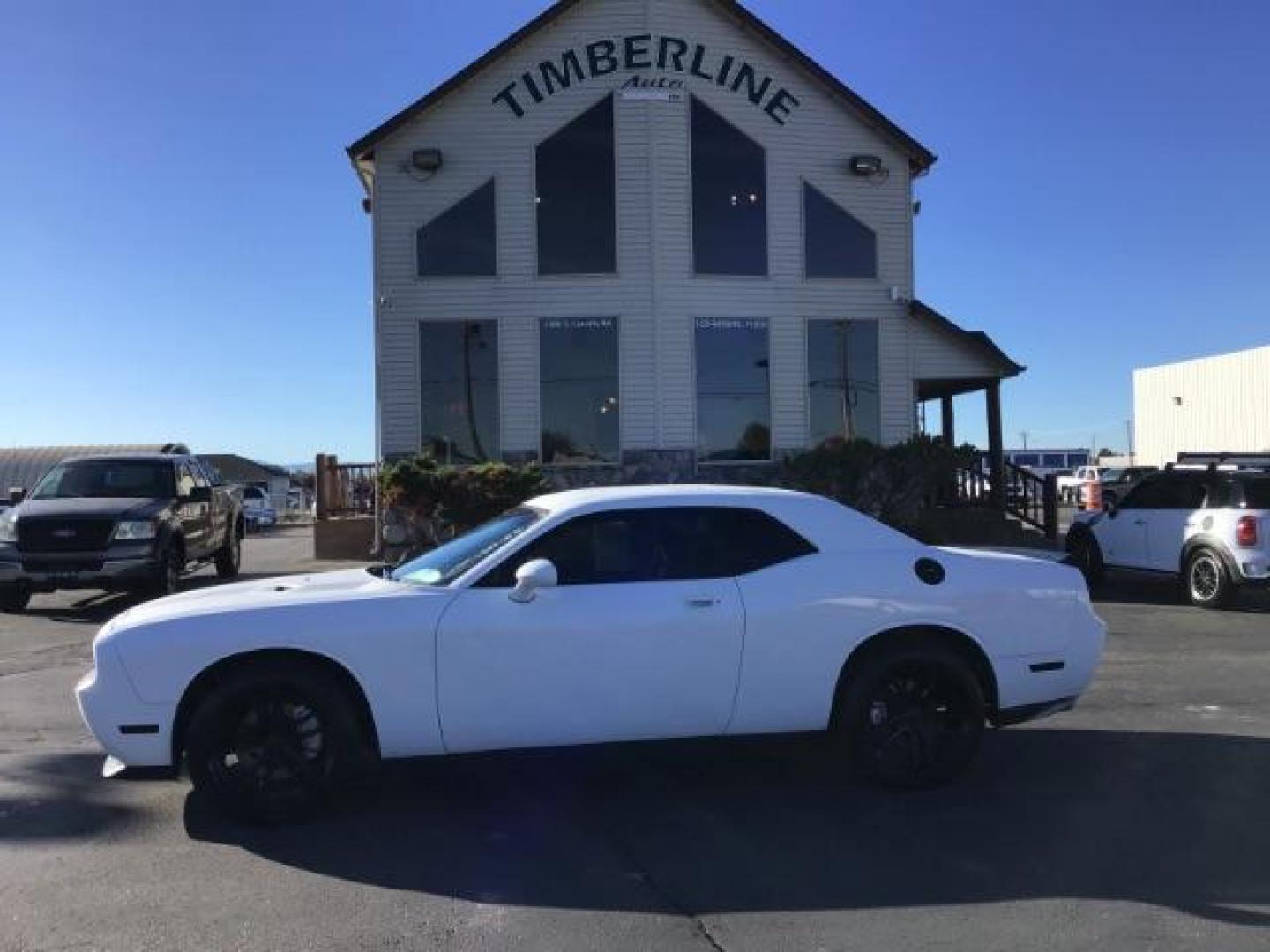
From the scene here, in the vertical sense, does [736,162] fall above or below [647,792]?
above

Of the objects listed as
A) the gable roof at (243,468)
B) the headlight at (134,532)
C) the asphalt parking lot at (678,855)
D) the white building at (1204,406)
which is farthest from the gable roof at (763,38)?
the gable roof at (243,468)

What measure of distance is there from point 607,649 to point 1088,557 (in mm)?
11252

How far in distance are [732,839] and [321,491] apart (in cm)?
1451

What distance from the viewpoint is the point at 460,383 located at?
17469 mm

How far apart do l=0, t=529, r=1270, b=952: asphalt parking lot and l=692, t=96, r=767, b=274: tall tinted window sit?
12.0 meters

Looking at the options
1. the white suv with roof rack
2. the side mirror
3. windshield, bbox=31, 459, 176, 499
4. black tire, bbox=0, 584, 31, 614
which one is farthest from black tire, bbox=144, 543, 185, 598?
the white suv with roof rack

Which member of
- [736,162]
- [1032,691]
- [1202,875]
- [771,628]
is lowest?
[1202,875]

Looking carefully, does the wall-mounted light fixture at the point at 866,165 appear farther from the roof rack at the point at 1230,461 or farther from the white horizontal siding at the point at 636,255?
the roof rack at the point at 1230,461

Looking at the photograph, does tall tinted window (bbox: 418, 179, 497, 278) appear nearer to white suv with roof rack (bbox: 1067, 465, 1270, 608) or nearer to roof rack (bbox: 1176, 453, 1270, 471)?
white suv with roof rack (bbox: 1067, 465, 1270, 608)

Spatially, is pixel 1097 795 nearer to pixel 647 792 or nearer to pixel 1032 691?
pixel 1032 691

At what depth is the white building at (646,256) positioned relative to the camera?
17.4 m

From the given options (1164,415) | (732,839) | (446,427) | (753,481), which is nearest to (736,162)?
(753,481)

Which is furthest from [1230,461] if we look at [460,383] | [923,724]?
[460,383]

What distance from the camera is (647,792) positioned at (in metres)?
5.75
